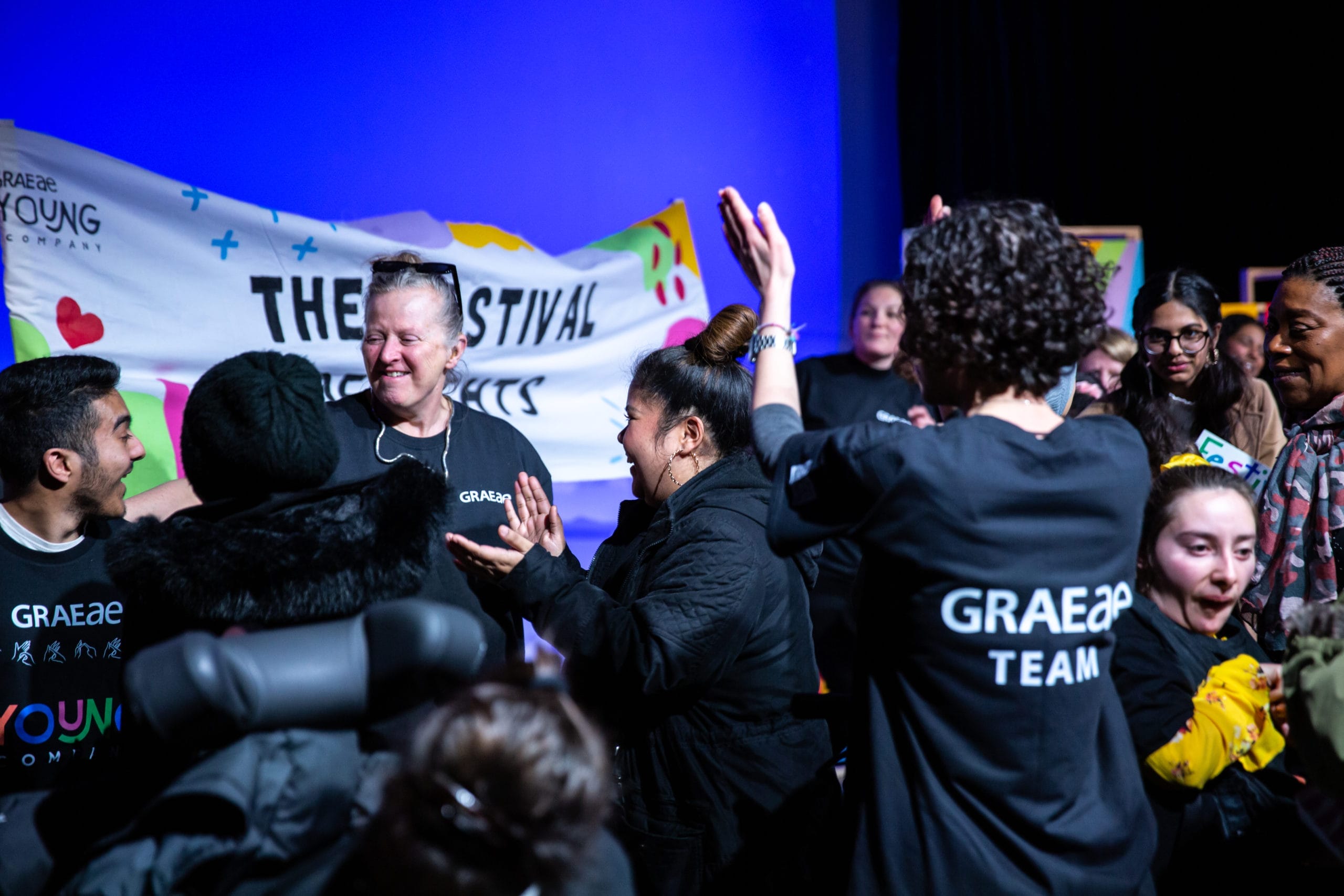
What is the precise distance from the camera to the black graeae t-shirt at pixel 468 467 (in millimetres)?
2307

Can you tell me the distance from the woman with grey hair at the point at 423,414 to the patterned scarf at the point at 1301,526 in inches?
62.5

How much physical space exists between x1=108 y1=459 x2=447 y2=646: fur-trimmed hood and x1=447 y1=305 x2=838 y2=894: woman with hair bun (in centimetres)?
57

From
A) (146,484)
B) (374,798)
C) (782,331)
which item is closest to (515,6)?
(146,484)

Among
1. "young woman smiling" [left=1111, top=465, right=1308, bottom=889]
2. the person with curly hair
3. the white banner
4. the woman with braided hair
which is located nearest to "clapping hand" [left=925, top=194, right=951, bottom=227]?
the person with curly hair

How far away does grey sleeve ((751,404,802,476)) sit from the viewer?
1337 mm

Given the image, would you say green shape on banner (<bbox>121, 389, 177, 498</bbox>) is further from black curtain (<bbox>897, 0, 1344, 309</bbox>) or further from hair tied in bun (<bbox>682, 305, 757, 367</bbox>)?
black curtain (<bbox>897, 0, 1344, 309</bbox>)

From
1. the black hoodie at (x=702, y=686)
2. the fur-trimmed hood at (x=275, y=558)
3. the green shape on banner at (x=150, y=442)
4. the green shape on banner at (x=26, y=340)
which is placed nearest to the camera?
the fur-trimmed hood at (x=275, y=558)

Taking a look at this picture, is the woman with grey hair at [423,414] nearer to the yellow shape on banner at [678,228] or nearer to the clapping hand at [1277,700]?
the clapping hand at [1277,700]

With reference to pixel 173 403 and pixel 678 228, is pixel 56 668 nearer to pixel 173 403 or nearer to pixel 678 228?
pixel 173 403

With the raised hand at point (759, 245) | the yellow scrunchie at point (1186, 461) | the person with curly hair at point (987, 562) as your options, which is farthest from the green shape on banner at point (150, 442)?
the yellow scrunchie at point (1186, 461)

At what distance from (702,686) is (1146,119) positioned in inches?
195

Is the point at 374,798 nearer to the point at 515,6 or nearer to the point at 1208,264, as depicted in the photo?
the point at 515,6

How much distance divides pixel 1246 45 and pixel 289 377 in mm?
5904

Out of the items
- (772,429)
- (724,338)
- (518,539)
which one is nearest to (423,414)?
(518,539)
